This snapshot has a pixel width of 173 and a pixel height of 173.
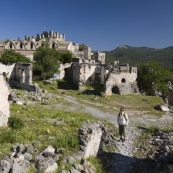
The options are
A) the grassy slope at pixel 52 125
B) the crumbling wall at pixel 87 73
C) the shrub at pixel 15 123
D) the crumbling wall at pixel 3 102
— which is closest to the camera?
the grassy slope at pixel 52 125

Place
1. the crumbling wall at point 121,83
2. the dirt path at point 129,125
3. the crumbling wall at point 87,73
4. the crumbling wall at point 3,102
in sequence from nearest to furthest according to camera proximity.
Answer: the dirt path at point 129,125 < the crumbling wall at point 3,102 < the crumbling wall at point 121,83 < the crumbling wall at point 87,73

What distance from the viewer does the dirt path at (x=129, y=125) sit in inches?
366

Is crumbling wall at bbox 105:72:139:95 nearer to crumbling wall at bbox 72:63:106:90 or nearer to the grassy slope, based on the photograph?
the grassy slope

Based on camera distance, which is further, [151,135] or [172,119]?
[172,119]

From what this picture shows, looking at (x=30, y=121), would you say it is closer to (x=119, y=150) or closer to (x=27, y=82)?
(x=119, y=150)

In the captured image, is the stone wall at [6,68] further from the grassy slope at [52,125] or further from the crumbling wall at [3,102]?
the crumbling wall at [3,102]

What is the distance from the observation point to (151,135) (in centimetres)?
1312

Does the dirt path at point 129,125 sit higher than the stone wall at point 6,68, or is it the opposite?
the stone wall at point 6,68

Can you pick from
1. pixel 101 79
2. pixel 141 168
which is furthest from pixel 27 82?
pixel 141 168

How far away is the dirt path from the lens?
366 inches

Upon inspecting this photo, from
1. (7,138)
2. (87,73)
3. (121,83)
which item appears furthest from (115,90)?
(7,138)

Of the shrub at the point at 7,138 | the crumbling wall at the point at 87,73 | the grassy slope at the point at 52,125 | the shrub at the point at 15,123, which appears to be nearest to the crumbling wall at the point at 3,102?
the shrub at the point at 15,123

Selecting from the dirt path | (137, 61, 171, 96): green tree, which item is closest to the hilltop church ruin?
(137, 61, 171, 96): green tree

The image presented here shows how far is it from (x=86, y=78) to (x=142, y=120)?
13.3 metres
